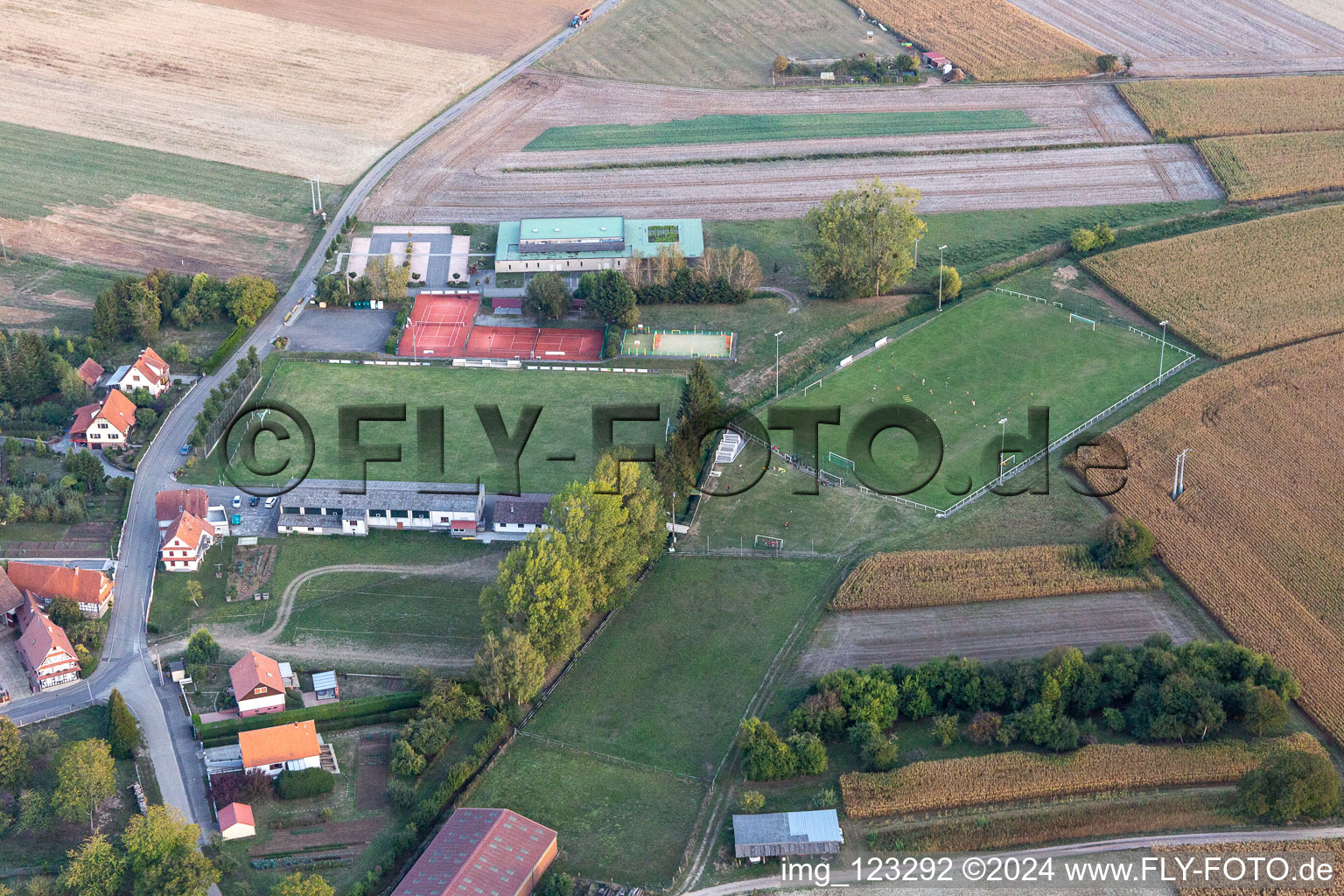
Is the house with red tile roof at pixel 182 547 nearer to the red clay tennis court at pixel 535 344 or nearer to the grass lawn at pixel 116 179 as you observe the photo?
the red clay tennis court at pixel 535 344

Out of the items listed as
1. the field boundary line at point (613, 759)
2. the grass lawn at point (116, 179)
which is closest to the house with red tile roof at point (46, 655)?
the field boundary line at point (613, 759)

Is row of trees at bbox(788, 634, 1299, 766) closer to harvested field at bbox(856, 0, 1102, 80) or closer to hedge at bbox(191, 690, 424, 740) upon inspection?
hedge at bbox(191, 690, 424, 740)

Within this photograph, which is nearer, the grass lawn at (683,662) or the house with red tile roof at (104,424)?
the grass lawn at (683,662)

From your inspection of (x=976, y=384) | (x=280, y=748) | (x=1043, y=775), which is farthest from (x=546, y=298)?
(x=1043, y=775)

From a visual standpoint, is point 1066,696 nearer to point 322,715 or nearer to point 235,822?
point 322,715

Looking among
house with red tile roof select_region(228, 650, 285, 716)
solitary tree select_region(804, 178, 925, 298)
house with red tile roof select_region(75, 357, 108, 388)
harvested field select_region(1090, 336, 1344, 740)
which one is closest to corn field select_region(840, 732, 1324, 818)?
harvested field select_region(1090, 336, 1344, 740)

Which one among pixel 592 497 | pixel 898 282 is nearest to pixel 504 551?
pixel 592 497
